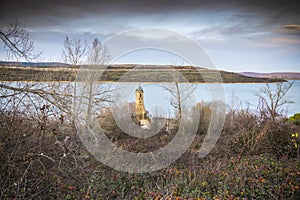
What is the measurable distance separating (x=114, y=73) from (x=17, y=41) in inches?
77.8

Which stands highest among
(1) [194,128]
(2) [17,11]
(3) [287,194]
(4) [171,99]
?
(2) [17,11]

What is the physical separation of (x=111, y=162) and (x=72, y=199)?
62.5 inches

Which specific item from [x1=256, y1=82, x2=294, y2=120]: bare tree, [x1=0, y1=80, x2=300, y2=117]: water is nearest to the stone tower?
[x1=0, y1=80, x2=300, y2=117]: water

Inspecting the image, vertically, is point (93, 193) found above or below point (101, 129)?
below

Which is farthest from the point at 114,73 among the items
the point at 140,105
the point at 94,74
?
the point at 140,105

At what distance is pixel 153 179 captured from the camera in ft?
16.2

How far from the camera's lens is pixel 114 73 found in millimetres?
6285

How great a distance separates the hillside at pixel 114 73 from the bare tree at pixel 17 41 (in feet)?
0.72

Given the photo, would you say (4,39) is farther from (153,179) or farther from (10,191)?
(153,179)

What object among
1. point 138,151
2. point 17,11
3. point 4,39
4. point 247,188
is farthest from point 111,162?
point 17,11

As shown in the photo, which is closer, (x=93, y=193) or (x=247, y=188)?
(x=93, y=193)

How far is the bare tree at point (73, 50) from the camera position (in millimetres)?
7273

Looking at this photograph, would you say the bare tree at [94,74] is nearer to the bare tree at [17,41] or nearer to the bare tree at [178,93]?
the bare tree at [17,41]

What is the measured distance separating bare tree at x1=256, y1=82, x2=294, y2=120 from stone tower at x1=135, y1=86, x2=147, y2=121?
11.2 ft
